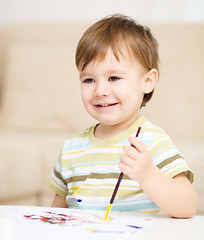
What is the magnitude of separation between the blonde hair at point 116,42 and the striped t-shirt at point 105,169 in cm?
18

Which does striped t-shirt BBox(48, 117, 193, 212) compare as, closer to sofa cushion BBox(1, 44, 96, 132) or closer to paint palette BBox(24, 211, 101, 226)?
paint palette BBox(24, 211, 101, 226)

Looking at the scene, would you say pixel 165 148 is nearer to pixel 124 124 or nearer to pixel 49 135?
pixel 124 124

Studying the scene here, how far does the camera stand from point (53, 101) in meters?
2.10

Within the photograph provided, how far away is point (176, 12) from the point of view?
2688 mm

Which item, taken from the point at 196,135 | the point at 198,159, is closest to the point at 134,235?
the point at 198,159

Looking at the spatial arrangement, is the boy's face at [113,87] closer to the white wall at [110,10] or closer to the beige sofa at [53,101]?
the beige sofa at [53,101]

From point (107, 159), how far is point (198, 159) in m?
0.59

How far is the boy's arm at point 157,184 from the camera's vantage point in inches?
31.2

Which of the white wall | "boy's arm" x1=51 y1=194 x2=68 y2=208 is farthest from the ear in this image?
the white wall

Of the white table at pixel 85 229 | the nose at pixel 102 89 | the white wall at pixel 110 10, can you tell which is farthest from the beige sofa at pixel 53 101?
the white table at pixel 85 229

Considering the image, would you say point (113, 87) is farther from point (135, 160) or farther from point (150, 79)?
point (135, 160)

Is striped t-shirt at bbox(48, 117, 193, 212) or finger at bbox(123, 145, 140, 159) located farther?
striped t-shirt at bbox(48, 117, 193, 212)

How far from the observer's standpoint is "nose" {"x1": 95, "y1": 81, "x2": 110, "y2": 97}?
0.99 metres

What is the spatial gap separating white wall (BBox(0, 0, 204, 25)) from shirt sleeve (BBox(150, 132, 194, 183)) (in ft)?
5.81
